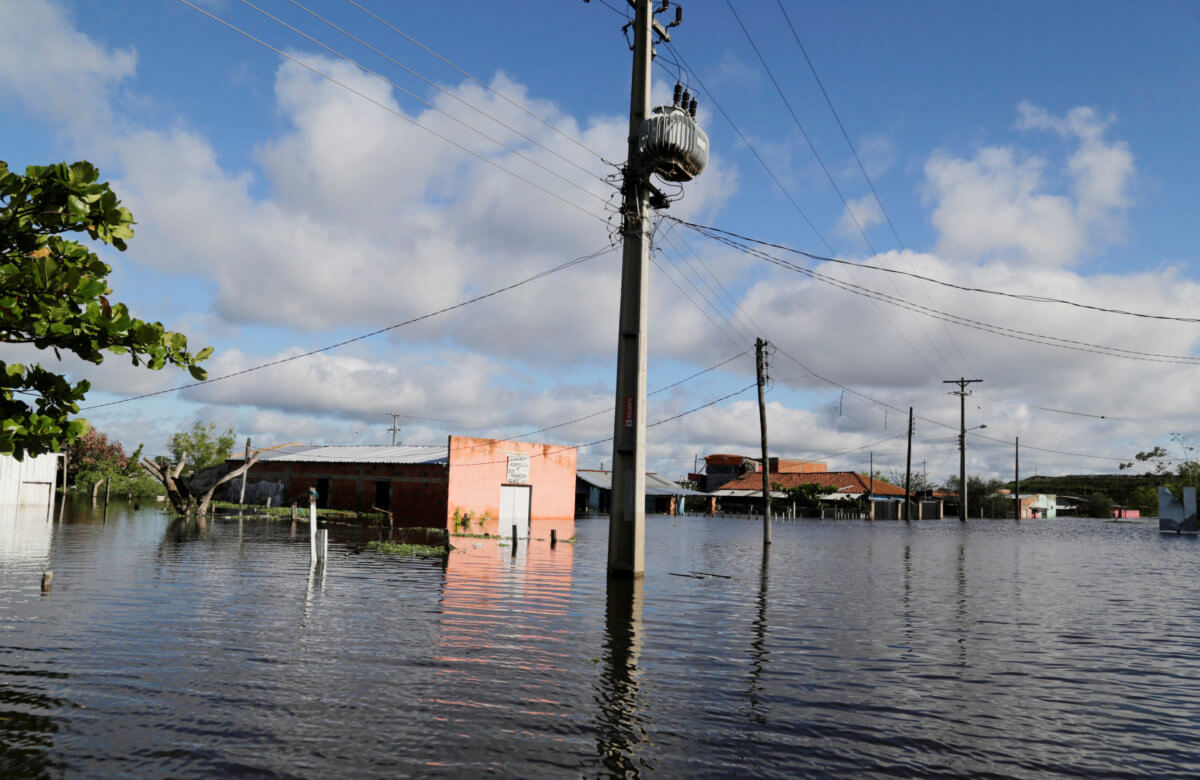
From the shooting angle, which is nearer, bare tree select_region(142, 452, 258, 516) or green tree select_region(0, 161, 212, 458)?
green tree select_region(0, 161, 212, 458)

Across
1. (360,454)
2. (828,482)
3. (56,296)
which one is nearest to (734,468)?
(828,482)

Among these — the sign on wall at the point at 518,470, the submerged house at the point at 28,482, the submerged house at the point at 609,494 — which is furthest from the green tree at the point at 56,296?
the submerged house at the point at 609,494

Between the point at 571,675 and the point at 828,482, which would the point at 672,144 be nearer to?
the point at 571,675

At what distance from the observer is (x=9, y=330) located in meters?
4.23

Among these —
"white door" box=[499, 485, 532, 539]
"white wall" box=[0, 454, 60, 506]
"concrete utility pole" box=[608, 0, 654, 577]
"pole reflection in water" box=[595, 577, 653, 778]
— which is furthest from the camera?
"white wall" box=[0, 454, 60, 506]

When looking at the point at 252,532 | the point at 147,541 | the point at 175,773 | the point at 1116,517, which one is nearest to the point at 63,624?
the point at 175,773

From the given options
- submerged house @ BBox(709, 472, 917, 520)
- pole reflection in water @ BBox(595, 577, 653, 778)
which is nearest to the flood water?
pole reflection in water @ BBox(595, 577, 653, 778)

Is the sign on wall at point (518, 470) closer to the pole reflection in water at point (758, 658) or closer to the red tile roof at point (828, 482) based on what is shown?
the pole reflection in water at point (758, 658)

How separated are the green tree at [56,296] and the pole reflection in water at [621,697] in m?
5.17

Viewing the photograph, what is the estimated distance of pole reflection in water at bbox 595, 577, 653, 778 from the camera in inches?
272

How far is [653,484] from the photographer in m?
90.1

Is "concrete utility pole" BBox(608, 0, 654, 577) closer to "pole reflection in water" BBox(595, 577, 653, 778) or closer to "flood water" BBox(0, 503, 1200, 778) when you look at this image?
"flood water" BBox(0, 503, 1200, 778)

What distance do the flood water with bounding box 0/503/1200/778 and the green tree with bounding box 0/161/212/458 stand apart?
382 centimetres

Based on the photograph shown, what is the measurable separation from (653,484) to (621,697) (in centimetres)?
8176
